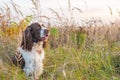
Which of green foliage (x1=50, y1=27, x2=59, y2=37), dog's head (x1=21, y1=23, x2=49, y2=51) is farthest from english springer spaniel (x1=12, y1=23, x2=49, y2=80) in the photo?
green foliage (x1=50, y1=27, x2=59, y2=37)

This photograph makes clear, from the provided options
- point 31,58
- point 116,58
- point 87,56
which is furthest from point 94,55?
point 31,58

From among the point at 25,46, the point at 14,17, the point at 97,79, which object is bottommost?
the point at 97,79

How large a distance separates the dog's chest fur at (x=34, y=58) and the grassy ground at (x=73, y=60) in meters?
0.11

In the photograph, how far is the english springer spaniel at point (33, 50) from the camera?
6.51m

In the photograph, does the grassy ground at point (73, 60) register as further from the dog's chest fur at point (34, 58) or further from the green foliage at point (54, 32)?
the dog's chest fur at point (34, 58)

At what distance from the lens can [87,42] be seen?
25.9ft

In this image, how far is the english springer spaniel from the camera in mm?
6512

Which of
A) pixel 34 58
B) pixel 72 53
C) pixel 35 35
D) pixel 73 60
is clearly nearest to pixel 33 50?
pixel 34 58

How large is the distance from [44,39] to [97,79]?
1.57 m

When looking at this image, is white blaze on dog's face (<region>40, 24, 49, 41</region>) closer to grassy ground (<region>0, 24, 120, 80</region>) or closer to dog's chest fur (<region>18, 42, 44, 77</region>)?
dog's chest fur (<region>18, 42, 44, 77</region>)

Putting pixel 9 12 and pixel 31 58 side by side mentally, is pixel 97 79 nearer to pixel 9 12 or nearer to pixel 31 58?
pixel 31 58

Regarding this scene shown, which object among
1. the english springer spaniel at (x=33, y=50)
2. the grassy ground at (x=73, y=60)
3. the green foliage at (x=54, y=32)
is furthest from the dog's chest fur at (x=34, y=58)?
the green foliage at (x=54, y=32)

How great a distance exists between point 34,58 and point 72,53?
1086mm

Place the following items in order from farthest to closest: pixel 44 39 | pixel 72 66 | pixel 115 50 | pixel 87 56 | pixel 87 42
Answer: pixel 87 42 < pixel 115 50 < pixel 44 39 < pixel 87 56 < pixel 72 66
